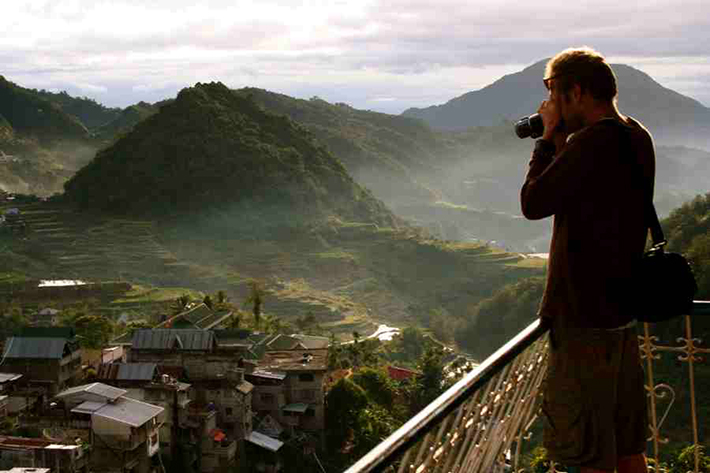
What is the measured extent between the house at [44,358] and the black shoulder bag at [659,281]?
16.8 metres

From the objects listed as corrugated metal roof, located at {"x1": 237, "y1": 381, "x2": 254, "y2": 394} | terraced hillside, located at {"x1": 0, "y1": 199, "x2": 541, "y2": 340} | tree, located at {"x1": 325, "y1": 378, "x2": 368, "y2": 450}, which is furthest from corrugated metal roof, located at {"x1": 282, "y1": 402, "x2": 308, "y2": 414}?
terraced hillside, located at {"x1": 0, "y1": 199, "x2": 541, "y2": 340}

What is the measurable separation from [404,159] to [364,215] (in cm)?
4471

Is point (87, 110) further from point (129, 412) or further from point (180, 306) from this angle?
point (129, 412)

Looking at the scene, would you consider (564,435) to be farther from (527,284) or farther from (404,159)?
(404,159)

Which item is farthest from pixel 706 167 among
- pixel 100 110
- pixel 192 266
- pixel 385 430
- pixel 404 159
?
pixel 385 430

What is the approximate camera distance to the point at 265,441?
619 inches

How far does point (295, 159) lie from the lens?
62.2m

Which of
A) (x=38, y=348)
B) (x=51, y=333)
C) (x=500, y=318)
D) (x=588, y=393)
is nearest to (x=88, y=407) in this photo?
(x=38, y=348)

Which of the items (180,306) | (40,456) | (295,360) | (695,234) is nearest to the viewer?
(40,456)

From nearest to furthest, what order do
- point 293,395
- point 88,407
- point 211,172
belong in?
point 88,407 → point 293,395 → point 211,172

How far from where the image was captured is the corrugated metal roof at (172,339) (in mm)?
17094

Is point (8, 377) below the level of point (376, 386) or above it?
above

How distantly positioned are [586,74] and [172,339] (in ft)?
54.7

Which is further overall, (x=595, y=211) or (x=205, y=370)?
(x=205, y=370)
